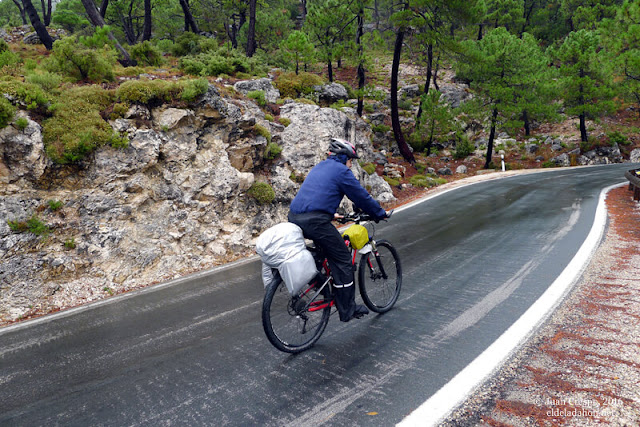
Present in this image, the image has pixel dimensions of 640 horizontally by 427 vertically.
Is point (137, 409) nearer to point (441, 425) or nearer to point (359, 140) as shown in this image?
point (441, 425)

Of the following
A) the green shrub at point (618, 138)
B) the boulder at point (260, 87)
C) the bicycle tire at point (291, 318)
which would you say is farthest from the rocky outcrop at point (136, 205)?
the green shrub at point (618, 138)

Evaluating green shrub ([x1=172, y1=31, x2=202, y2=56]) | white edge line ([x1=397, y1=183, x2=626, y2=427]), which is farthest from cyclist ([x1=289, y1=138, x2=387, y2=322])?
green shrub ([x1=172, y1=31, x2=202, y2=56])

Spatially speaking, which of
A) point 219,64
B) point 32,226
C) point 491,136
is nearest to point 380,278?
point 32,226

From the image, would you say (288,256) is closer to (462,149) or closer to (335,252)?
(335,252)

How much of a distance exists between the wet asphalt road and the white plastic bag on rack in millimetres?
836

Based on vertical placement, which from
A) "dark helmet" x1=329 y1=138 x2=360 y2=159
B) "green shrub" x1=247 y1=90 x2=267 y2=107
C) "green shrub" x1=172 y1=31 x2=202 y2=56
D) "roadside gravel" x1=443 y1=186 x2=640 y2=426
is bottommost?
"roadside gravel" x1=443 y1=186 x2=640 y2=426

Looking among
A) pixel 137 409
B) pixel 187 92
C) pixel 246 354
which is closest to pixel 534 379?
pixel 246 354

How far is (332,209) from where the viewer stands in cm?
397

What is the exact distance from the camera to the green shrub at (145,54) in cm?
1691

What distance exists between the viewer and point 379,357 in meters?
3.63

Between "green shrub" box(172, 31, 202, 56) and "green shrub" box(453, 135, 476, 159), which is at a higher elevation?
"green shrub" box(172, 31, 202, 56)

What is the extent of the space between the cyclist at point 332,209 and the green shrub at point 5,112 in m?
7.05

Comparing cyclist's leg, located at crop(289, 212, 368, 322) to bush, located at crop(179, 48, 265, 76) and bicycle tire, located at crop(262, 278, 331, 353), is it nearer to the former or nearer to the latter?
bicycle tire, located at crop(262, 278, 331, 353)

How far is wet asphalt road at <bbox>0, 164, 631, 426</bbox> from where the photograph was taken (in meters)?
3.02
